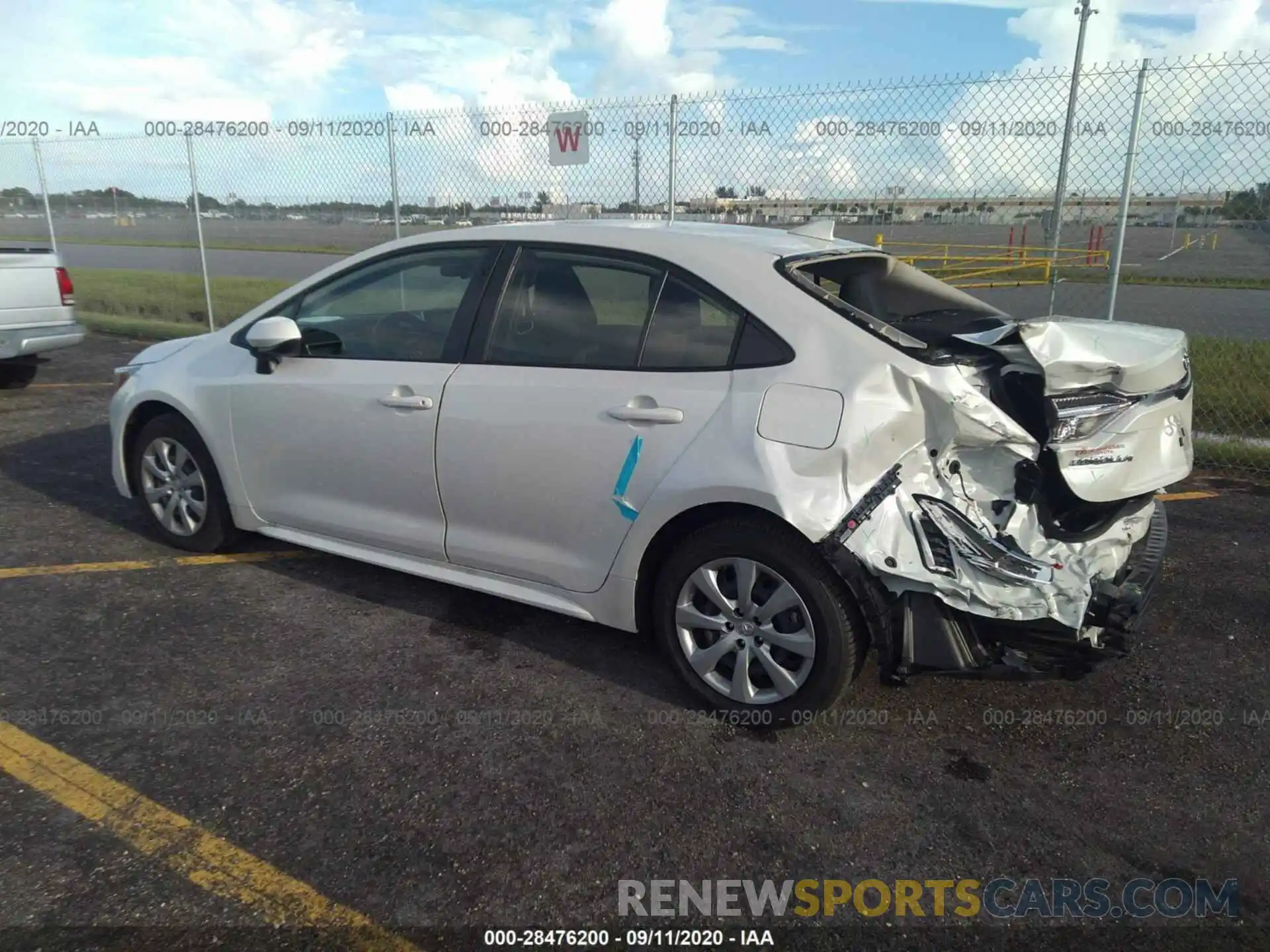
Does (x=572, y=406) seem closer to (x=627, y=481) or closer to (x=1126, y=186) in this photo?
(x=627, y=481)

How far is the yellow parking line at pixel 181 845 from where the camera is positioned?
2369 millimetres

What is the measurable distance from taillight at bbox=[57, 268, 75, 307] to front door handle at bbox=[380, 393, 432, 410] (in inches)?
243

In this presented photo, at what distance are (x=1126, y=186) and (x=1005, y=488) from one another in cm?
412

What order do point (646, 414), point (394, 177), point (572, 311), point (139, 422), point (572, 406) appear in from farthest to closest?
1. point (394, 177)
2. point (139, 422)
3. point (572, 311)
4. point (572, 406)
5. point (646, 414)

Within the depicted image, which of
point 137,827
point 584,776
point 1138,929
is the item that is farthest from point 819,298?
point 137,827

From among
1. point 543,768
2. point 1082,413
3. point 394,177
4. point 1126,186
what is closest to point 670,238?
point 1082,413

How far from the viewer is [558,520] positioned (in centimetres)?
350

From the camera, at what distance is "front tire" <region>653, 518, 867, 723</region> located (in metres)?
3.01

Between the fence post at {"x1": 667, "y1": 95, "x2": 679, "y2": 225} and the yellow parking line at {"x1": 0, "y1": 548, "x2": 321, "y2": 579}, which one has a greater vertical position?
the fence post at {"x1": 667, "y1": 95, "x2": 679, "y2": 225}

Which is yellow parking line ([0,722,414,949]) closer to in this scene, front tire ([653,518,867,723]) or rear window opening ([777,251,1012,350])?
front tire ([653,518,867,723])

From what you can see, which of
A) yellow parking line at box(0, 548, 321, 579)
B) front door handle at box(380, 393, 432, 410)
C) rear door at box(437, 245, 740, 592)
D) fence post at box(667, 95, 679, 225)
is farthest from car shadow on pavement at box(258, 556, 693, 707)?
fence post at box(667, 95, 679, 225)

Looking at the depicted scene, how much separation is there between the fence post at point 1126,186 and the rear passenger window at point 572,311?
4.08 metres

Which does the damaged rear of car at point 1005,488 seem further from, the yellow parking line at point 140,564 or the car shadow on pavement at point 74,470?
the car shadow on pavement at point 74,470

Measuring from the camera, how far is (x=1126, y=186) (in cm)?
612
